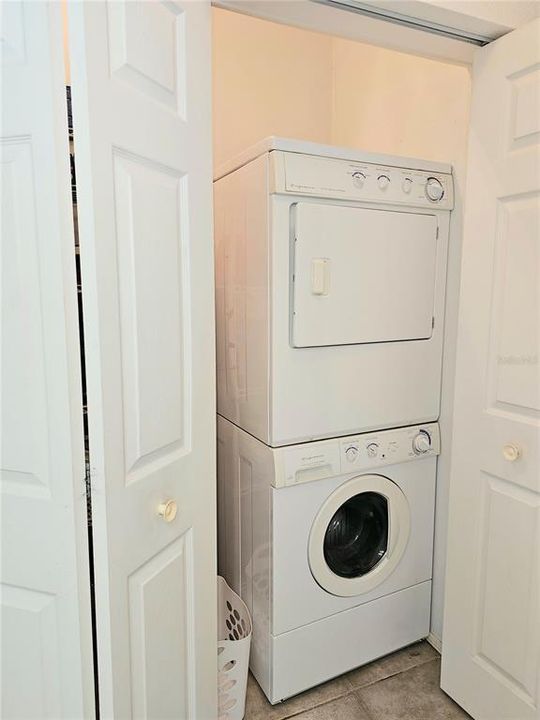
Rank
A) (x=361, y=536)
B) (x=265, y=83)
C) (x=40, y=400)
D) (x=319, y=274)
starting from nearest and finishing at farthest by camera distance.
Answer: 1. (x=40, y=400)
2. (x=319, y=274)
3. (x=361, y=536)
4. (x=265, y=83)

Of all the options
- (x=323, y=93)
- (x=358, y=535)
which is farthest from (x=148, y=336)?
(x=323, y=93)

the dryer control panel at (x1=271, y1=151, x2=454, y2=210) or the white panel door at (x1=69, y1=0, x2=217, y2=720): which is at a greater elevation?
the dryer control panel at (x1=271, y1=151, x2=454, y2=210)

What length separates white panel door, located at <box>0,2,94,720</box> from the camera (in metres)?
0.83

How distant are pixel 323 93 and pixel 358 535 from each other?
2.06 m

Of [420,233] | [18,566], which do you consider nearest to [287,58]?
[420,233]

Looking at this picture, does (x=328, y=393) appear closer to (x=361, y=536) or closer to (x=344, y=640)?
(x=361, y=536)

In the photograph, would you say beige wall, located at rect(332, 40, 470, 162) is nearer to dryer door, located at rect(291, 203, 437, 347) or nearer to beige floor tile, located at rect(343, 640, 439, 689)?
dryer door, located at rect(291, 203, 437, 347)

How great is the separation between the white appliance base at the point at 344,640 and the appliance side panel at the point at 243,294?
0.75 m

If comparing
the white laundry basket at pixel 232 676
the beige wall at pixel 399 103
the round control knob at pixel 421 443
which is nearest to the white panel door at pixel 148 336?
the white laundry basket at pixel 232 676

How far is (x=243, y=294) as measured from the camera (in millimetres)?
1728

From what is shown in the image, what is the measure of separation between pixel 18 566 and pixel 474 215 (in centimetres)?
151

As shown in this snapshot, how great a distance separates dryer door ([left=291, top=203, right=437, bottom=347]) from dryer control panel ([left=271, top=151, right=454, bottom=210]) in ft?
0.15

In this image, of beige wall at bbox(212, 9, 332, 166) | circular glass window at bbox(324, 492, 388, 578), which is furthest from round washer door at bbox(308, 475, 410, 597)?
beige wall at bbox(212, 9, 332, 166)

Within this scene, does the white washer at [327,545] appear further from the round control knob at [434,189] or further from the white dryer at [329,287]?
the round control knob at [434,189]
